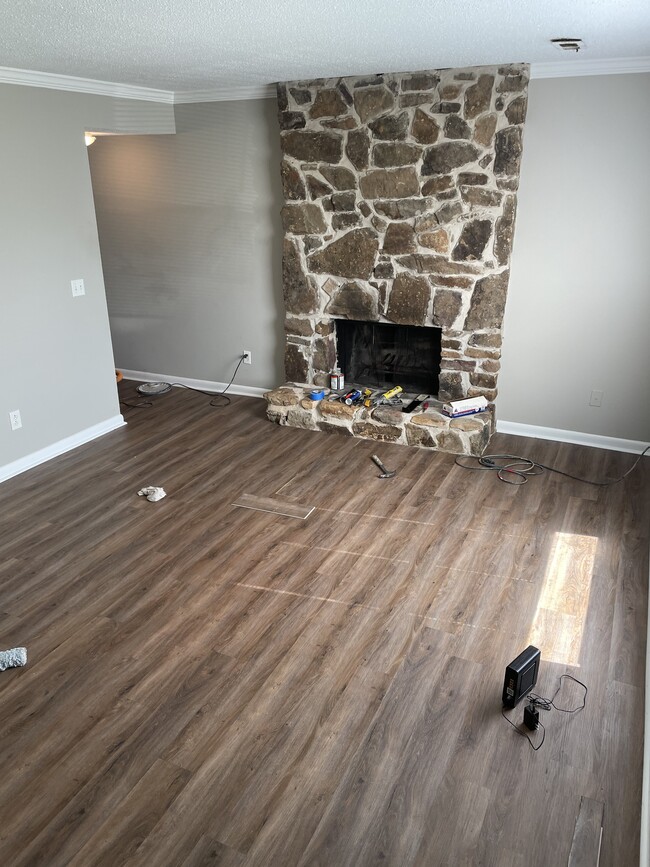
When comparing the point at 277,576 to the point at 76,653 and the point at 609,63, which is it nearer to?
the point at 76,653

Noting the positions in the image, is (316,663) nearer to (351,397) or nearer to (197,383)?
(351,397)

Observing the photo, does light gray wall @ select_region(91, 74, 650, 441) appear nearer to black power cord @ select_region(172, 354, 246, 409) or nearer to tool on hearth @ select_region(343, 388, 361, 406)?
black power cord @ select_region(172, 354, 246, 409)

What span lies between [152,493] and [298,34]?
2611mm

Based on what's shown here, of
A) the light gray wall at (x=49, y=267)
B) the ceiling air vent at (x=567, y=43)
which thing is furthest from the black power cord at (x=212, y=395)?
the ceiling air vent at (x=567, y=43)

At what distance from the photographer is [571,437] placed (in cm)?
485

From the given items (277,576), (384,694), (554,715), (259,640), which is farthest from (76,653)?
(554,715)

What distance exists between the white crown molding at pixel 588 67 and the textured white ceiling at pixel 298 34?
108mm

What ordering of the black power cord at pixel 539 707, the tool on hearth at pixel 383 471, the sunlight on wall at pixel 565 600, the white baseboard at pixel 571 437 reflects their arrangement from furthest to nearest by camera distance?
the white baseboard at pixel 571 437, the tool on hearth at pixel 383 471, the sunlight on wall at pixel 565 600, the black power cord at pixel 539 707

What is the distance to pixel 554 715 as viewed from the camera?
97.9 inches

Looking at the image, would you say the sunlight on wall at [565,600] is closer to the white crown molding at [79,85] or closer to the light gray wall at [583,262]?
the light gray wall at [583,262]

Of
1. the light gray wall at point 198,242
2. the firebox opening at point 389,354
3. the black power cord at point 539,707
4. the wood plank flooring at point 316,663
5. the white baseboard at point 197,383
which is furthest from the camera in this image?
the white baseboard at point 197,383

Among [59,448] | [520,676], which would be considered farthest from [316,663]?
[59,448]

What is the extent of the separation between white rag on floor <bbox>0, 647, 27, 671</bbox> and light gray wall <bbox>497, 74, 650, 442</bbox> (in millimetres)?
3579

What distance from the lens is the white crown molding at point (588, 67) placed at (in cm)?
397
